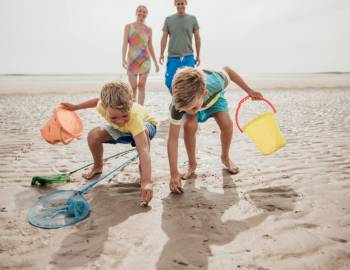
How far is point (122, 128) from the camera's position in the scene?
107 inches

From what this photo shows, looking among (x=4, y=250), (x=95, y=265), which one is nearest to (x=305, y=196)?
(x=95, y=265)

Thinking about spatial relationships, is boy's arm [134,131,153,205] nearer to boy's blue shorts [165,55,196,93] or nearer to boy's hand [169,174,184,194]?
boy's hand [169,174,184,194]

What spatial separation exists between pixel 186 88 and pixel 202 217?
3.06 feet

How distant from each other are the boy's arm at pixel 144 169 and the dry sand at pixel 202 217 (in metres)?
0.11

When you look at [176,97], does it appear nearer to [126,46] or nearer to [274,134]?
[274,134]

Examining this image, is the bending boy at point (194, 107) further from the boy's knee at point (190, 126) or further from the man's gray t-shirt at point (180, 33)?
the man's gray t-shirt at point (180, 33)

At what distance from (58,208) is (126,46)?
13.2 ft

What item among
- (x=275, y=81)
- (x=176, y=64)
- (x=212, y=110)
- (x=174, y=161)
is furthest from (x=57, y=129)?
(x=275, y=81)

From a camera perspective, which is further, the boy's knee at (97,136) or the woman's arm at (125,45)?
the woman's arm at (125,45)

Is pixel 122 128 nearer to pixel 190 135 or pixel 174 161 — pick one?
pixel 174 161

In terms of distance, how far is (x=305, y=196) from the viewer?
2.44m

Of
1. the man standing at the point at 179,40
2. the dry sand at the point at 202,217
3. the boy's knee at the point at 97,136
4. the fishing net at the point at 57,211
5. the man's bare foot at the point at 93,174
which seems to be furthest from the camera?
the man standing at the point at 179,40

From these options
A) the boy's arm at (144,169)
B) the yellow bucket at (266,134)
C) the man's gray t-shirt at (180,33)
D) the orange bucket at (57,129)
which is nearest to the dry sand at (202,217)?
the boy's arm at (144,169)

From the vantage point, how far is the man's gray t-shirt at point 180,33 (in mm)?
5004
